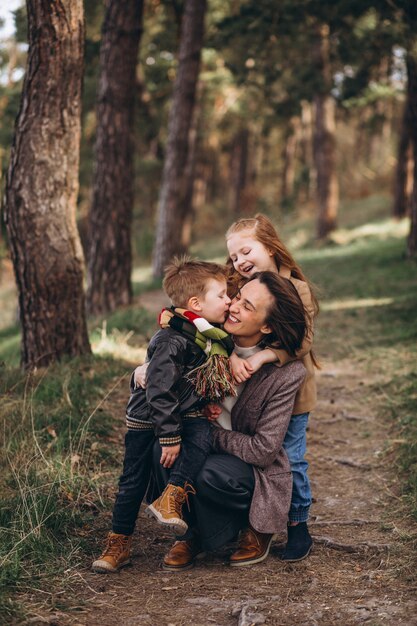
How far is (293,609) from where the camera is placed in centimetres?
341

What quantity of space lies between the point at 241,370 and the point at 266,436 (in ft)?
1.25

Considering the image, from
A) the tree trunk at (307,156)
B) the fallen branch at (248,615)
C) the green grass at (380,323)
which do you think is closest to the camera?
the fallen branch at (248,615)

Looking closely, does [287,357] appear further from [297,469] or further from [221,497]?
[221,497]

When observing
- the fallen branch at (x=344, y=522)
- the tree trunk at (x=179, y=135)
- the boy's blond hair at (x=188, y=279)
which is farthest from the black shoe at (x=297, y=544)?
the tree trunk at (x=179, y=135)

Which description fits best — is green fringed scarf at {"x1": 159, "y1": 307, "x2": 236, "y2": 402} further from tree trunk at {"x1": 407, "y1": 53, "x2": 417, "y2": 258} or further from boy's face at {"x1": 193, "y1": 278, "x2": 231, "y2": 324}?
tree trunk at {"x1": 407, "y1": 53, "x2": 417, "y2": 258}

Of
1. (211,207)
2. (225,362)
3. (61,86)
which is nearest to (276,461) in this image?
(225,362)

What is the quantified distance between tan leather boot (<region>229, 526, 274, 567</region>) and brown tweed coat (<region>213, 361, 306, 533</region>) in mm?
136

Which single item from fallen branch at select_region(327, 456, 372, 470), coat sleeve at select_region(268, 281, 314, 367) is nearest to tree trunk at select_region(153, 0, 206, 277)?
fallen branch at select_region(327, 456, 372, 470)

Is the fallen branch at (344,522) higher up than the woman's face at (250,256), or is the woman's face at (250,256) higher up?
the woman's face at (250,256)

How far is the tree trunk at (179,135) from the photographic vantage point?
14.7 meters

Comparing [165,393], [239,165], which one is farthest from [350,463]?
[239,165]

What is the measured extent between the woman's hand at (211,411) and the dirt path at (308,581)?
823mm

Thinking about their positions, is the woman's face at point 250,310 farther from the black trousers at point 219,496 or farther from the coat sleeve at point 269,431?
the black trousers at point 219,496

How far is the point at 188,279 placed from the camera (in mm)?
3941
